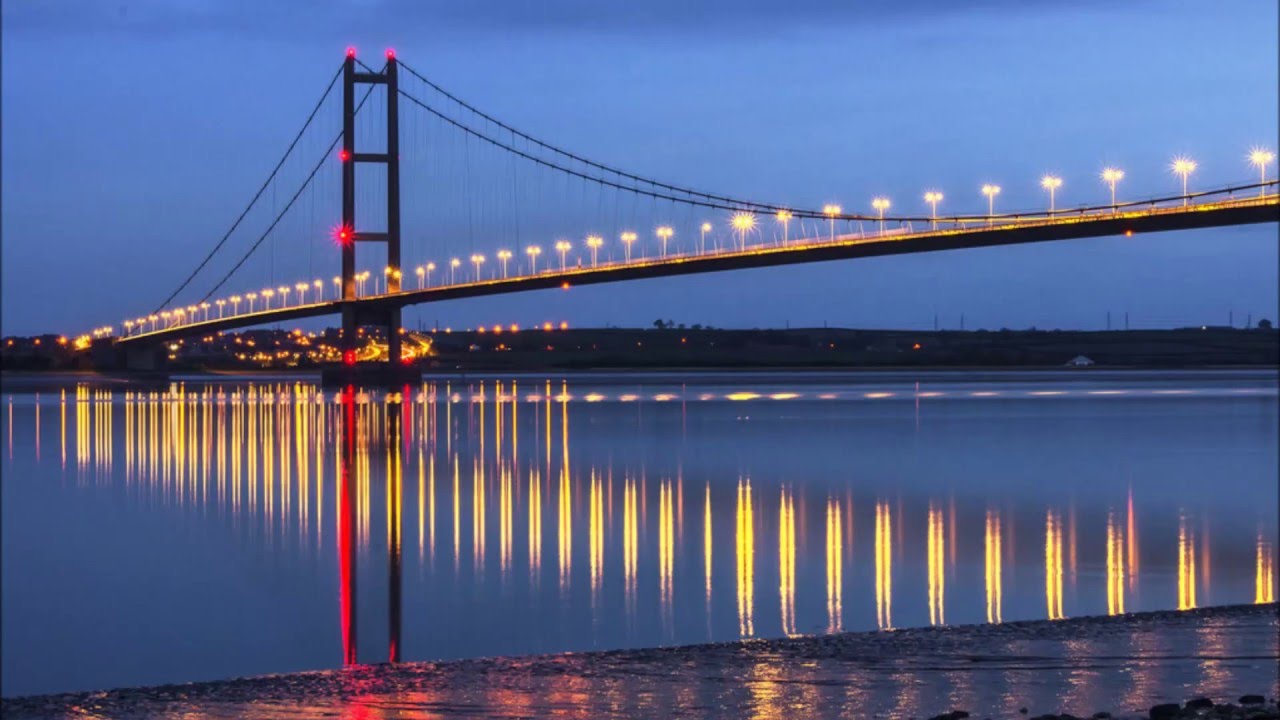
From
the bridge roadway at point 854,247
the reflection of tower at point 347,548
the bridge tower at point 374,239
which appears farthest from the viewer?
the bridge tower at point 374,239

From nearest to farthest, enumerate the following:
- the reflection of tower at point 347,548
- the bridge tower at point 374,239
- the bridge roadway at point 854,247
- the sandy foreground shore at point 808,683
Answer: the sandy foreground shore at point 808,683, the reflection of tower at point 347,548, the bridge roadway at point 854,247, the bridge tower at point 374,239

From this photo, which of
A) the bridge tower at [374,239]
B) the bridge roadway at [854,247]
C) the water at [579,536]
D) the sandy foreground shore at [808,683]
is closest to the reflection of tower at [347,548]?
the water at [579,536]

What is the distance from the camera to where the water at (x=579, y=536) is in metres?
9.99

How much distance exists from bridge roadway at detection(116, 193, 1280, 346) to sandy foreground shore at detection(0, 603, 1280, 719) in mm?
25926

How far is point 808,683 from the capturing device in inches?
285

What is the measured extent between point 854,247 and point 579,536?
29375 millimetres

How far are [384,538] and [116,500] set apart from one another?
5908mm

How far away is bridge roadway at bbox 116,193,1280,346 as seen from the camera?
33312 mm

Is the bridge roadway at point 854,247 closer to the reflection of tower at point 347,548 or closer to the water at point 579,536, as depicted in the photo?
the water at point 579,536

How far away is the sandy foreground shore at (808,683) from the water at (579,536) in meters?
1.11

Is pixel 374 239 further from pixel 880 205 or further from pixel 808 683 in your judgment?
pixel 808 683

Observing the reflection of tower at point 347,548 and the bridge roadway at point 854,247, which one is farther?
the bridge roadway at point 854,247

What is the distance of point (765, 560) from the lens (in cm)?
1304

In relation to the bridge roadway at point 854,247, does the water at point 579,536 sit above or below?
below
